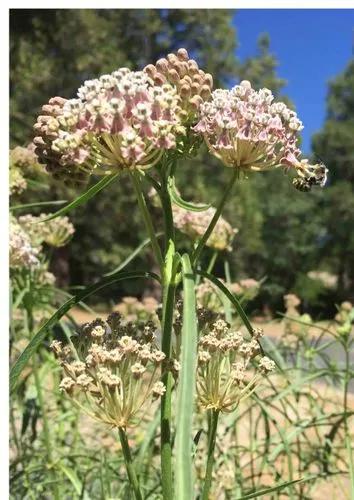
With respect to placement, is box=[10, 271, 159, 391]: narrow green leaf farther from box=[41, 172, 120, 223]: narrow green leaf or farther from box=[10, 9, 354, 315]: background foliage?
box=[10, 9, 354, 315]: background foliage

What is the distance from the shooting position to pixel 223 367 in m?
0.58

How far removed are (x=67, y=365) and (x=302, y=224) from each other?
1455 centimetres

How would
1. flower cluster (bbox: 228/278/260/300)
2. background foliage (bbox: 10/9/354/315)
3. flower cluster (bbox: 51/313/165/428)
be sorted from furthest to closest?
background foliage (bbox: 10/9/354/315), flower cluster (bbox: 228/278/260/300), flower cluster (bbox: 51/313/165/428)

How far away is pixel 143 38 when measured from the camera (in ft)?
37.0

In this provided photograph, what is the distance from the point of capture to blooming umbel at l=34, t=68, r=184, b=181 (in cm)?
50

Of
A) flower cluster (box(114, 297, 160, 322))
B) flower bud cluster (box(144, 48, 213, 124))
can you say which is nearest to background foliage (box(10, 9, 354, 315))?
flower cluster (box(114, 297, 160, 322))

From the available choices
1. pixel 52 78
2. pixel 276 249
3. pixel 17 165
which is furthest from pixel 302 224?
pixel 17 165

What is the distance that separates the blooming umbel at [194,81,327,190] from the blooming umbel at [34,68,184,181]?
3 cm

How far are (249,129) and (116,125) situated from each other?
10 centimetres

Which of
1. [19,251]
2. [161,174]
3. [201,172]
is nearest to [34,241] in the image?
[19,251]

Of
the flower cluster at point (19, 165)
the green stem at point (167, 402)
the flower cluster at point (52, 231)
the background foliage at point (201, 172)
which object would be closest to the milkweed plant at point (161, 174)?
the green stem at point (167, 402)

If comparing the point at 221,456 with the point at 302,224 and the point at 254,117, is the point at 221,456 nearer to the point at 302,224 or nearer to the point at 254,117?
the point at 254,117

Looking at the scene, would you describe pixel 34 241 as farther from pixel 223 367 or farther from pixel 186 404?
pixel 186 404

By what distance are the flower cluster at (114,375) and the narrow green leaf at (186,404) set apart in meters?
0.07
